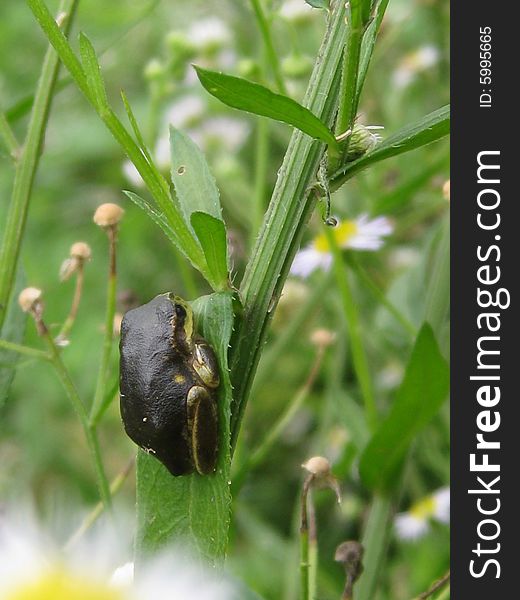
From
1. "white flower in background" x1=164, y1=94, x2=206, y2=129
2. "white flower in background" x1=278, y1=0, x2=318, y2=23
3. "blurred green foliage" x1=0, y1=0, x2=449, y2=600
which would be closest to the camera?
"blurred green foliage" x1=0, y1=0, x2=449, y2=600

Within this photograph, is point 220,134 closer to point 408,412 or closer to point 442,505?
point 442,505

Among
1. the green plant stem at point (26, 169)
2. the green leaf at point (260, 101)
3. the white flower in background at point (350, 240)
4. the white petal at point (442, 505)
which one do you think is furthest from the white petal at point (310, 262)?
the green leaf at point (260, 101)

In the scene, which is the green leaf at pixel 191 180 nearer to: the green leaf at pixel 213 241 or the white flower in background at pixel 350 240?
the green leaf at pixel 213 241

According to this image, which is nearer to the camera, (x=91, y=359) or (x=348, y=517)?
(x=348, y=517)

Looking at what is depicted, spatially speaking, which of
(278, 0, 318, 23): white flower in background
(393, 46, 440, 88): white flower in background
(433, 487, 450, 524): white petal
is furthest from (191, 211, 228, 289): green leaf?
(393, 46, 440, 88): white flower in background

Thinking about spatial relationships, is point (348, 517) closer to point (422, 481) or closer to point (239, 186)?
point (422, 481)

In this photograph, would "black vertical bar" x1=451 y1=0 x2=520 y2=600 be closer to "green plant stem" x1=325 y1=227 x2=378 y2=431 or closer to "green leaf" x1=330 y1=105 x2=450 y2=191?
"green leaf" x1=330 y1=105 x2=450 y2=191

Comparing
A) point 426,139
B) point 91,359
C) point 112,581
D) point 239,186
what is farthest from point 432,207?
point 112,581
